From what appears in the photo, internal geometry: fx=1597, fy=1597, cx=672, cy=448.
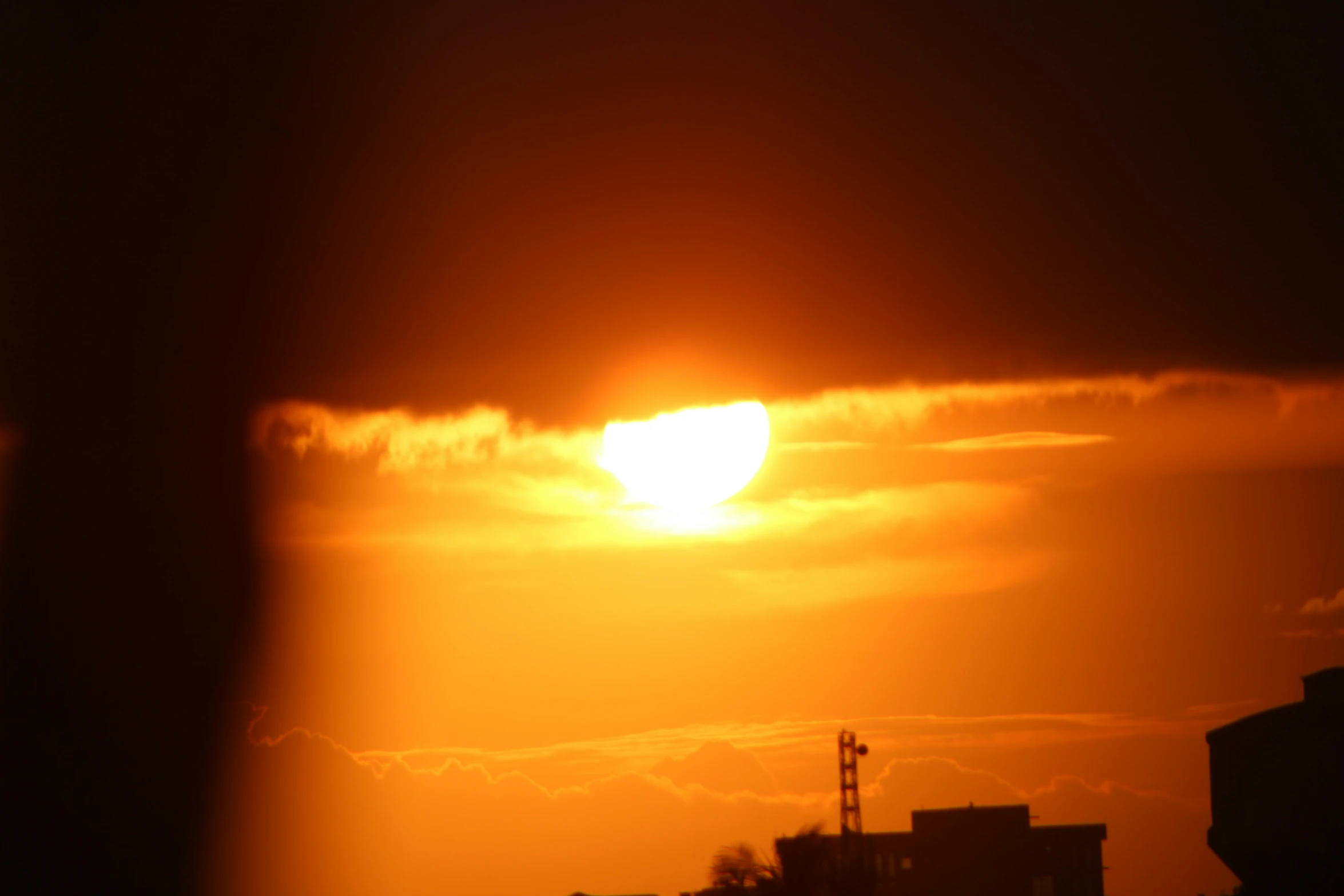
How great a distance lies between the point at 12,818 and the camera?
45.8m

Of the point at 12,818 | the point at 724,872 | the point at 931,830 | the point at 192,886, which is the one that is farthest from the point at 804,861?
the point at 931,830

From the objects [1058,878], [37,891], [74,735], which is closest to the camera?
[37,891]

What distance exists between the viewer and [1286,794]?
52219 millimetres

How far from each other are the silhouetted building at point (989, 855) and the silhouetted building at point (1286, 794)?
36257 mm

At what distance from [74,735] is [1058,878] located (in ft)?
229

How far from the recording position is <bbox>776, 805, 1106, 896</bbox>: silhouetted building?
9625 cm

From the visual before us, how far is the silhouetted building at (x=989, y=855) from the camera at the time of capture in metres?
96.2

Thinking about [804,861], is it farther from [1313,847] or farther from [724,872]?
[1313,847]

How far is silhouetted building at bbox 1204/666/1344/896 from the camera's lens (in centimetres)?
4997

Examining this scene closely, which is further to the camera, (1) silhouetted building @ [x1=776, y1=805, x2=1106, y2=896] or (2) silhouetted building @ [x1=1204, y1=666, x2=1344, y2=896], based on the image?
(1) silhouetted building @ [x1=776, y1=805, x2=1106, y2=896]

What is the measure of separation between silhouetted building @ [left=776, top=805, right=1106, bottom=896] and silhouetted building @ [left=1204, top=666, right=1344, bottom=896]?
36257mm

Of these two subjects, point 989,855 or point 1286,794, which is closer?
point 1286,794

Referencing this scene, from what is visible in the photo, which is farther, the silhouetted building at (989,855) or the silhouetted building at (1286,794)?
the silhouetted building at (989,855)

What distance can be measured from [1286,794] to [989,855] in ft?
158
